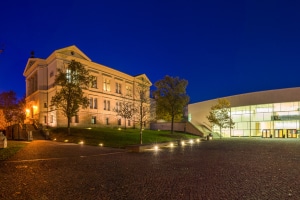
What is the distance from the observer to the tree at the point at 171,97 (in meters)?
47.3

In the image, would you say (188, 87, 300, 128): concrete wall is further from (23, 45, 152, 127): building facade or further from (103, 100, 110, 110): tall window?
(103, 100, 110, 110): tall window

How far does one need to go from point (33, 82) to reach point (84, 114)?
1410 cm

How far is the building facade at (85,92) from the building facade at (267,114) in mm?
24490

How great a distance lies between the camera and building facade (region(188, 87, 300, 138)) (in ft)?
171

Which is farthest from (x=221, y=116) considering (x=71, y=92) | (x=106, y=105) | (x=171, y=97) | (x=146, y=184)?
(x=146, y=184)

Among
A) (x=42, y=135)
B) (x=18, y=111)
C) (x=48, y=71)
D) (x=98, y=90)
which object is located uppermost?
(x=48, y=71)

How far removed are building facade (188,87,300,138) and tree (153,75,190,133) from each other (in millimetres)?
19711

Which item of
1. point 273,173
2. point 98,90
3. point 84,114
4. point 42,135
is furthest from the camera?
point 98,90

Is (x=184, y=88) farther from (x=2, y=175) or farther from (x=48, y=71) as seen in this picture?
(x=2, y=175)

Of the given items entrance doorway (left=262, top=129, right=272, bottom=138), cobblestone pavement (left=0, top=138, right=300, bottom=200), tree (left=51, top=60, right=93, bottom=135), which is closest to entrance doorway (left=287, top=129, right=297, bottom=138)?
entrance doorway (left=262, top=129, right=272, bottom=138)

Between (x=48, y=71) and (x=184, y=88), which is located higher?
(x=48, y=71)

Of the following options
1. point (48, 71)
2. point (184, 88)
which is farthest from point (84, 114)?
point (184, 88)

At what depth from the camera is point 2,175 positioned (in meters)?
9.14

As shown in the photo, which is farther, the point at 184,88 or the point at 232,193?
the point at 184,88
